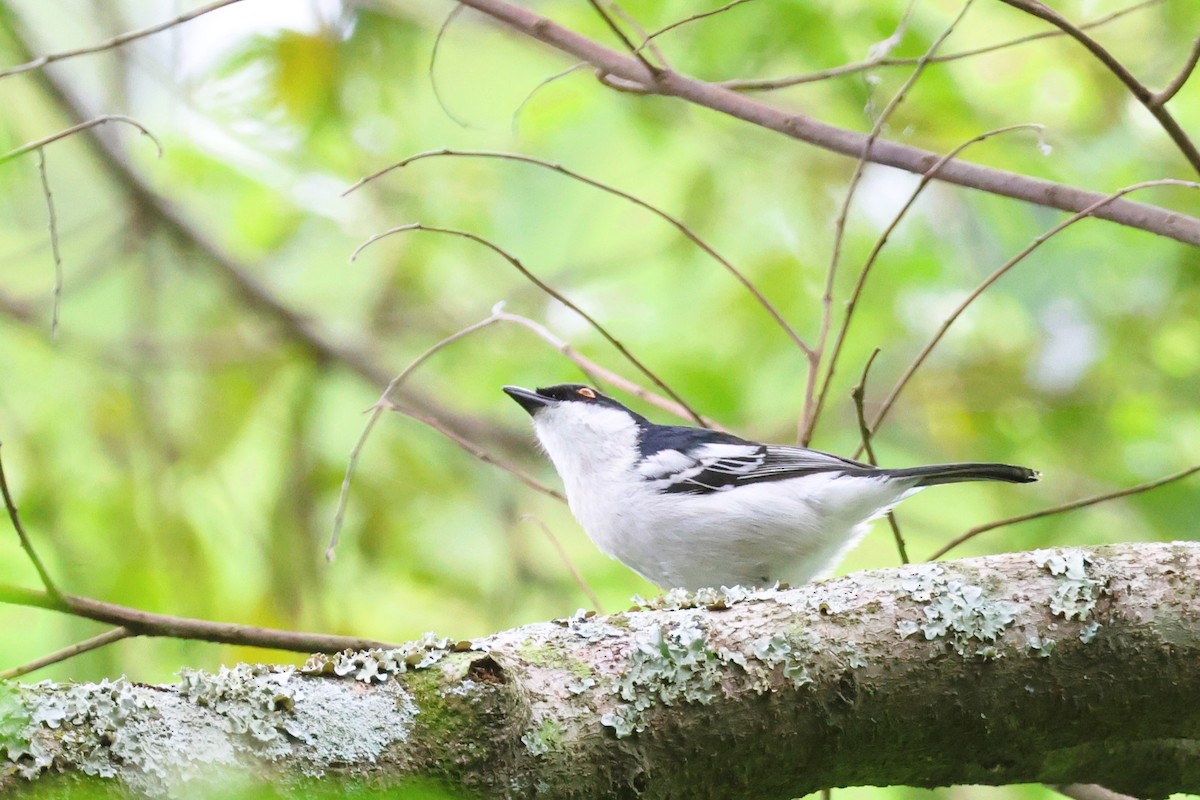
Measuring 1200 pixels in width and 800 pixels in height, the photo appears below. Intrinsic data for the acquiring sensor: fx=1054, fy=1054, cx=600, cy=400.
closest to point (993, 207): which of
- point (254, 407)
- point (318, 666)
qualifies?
point (254, 407)

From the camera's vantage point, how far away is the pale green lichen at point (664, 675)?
6.40 ft

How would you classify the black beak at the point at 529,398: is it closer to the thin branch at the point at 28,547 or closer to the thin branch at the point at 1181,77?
the thin branch at the point at 28,547

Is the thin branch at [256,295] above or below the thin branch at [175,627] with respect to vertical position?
above

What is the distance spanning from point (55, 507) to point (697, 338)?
10.9 ft

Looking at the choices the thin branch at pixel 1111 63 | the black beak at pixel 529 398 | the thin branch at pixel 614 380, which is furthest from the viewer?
the black beak at pixel 529 398

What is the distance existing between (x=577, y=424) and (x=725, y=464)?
733 mm

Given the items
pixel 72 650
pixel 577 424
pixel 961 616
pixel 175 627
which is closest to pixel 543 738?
pixel 961 616

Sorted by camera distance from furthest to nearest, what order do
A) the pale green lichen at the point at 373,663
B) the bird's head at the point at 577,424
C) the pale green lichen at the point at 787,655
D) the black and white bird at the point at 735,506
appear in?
the bird's head at the point at 577,424
the black and white bird at the point at 735,506
the pale green lichen at the point at 787,655
the pale green lichen at the point at 373,663

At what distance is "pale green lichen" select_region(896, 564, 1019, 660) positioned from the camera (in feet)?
6.95

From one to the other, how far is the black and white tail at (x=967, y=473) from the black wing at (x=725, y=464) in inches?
6.6

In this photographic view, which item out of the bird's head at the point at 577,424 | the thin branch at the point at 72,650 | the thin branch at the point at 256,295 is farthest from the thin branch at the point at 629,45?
the thin branch at the point at 256,295

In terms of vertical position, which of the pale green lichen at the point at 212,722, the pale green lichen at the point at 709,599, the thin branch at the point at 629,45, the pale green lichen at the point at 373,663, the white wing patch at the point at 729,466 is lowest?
the pale green lichen at the point at 212,722

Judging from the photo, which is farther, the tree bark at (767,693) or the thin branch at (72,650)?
the thin branch at (72,650)

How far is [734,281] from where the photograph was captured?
6.07 metres
